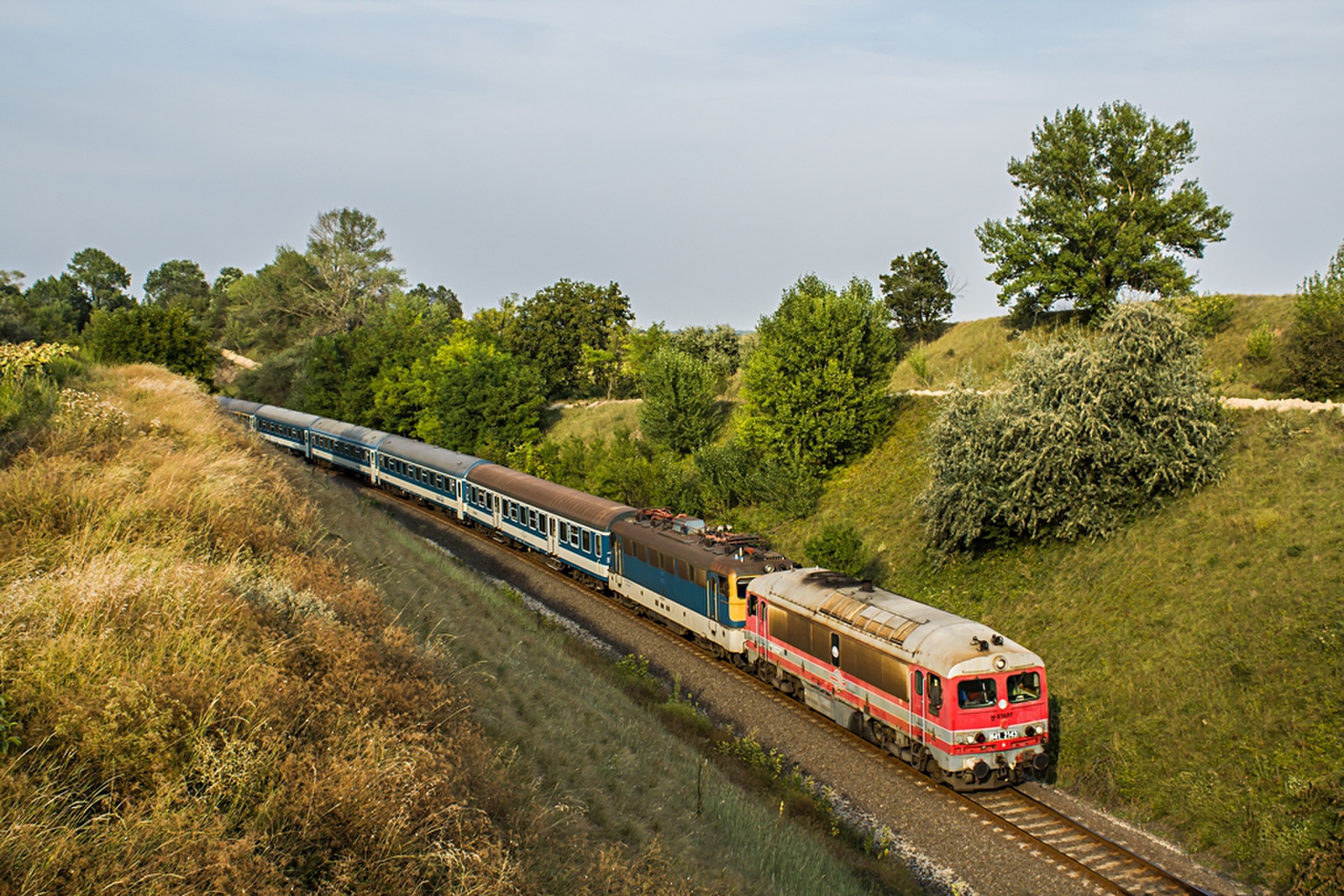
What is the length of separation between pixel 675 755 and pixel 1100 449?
15.0 meters

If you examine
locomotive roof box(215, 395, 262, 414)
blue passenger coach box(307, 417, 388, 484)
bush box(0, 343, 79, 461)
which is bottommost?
blue passenger coach box(307, 417, 388, 484)

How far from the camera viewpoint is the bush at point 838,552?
24891 mm

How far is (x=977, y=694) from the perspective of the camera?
14742 millimetres

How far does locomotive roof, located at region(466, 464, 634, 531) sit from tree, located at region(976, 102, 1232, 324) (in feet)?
73.8

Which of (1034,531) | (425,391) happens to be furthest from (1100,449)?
(425,391)

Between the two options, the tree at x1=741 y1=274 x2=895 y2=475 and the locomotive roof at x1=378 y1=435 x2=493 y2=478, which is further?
the locomotive roof at x1=378 y1=435 x2=493 y2=478

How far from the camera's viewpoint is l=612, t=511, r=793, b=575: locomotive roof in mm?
21375

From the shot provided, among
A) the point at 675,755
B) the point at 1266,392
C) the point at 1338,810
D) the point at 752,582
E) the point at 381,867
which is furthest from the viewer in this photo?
the point at 1266,392

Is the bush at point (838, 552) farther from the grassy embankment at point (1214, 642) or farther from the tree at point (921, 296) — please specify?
the tree at point (921, 296)

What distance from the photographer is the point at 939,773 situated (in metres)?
15.5

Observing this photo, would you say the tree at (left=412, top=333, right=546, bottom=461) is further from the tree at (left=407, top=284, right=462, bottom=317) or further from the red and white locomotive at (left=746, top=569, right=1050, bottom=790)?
the tree at (left=407, top=284, right=462, bottom=317)

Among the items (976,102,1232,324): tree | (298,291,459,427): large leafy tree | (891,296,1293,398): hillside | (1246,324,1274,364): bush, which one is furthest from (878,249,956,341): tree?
(298,291,459,427): large leafy tree

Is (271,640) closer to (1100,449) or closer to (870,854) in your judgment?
(870,854)

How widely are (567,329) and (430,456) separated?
28.8m
